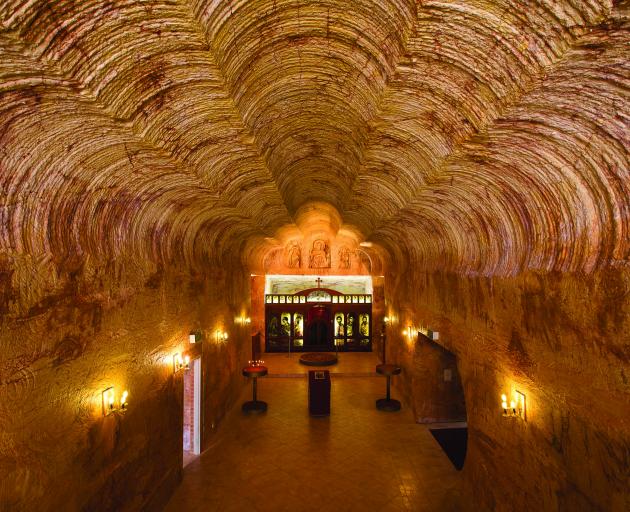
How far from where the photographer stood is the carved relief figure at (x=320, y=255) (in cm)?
1922

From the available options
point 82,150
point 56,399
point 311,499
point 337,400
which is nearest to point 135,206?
point 82,150

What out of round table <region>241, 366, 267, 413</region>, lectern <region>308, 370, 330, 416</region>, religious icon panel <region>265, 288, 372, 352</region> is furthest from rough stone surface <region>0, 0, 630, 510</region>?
religious icon panel <region>265, 288, 372, 352</region>

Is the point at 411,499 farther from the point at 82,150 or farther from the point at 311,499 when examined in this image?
the point at 82,150

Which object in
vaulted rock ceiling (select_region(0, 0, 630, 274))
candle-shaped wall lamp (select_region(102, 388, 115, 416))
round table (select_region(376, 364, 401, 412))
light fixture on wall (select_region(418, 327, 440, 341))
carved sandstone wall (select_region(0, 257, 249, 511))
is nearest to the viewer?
vaulted rock ceiling (select_region(0, 0, 630, 274))

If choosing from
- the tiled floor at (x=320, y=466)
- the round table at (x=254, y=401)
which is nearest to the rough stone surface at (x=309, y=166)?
the tiled floor at (x=320, y=466)

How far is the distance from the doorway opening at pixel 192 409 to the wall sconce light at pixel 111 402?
3302mm

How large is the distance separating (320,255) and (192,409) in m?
11.3

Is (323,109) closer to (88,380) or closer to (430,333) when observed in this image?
(88,380)

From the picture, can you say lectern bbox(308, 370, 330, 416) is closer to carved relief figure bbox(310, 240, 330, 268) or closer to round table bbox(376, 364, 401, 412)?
round table bbox(376, 364, 401, 412)

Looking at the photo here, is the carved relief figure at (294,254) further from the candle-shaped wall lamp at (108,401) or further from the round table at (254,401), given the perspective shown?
the candle-shaped wall lamp at (108,401)

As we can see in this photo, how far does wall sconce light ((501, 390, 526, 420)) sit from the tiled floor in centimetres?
270

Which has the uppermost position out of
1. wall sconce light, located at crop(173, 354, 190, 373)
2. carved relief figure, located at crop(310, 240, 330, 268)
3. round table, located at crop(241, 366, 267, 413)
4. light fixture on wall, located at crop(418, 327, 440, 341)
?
carved relief figure, located at crop(310, 240, 330, 268)

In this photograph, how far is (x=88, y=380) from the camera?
15.2ft

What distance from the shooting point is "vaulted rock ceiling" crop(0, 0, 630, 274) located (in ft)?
8.18
